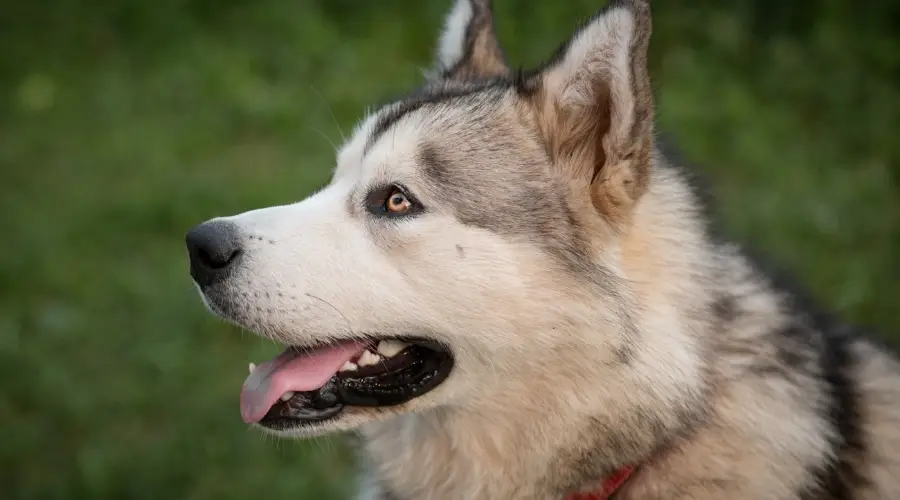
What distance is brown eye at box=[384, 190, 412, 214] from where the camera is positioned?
9.01ft

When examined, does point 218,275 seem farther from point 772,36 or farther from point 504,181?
point 772,36

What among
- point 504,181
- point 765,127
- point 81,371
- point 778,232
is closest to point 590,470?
point 504,181

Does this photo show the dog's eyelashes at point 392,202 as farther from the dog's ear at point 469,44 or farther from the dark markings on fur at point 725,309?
the dark markings on fur at point 725,309

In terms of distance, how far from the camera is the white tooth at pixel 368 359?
9.00 feet

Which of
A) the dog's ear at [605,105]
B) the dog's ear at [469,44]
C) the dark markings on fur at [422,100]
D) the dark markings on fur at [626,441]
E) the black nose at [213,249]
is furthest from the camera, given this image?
the dog's ear at [469,44]

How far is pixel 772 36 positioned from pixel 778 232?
2.34m

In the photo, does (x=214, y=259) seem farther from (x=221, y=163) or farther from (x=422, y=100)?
(x=221, y=163)

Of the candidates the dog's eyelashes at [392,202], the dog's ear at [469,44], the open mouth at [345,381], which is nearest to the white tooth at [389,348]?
the open mouth at [345,381]

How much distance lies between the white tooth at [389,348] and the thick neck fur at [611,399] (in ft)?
0.73

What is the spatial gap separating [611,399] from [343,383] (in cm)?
78

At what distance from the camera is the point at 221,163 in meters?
7.16

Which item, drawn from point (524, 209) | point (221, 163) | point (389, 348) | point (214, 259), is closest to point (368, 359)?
point (389, 348)

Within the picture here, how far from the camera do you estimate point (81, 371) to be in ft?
16.3

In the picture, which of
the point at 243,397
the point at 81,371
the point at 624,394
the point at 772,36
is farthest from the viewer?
the point at 772,36
